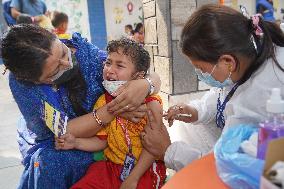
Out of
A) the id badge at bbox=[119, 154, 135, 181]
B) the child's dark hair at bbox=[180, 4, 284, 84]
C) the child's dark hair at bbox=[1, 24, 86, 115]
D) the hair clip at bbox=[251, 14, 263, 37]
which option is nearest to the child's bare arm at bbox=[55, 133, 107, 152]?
the id badge at bbox=[119, 154, 135, 181]

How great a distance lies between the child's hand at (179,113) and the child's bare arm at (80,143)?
353 millimetres

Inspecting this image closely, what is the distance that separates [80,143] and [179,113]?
51 centimetres

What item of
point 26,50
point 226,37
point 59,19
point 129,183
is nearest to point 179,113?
point 129,183

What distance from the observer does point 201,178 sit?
897 mm

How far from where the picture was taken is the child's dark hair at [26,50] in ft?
4.40

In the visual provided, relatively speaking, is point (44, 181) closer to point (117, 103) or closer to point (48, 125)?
point (48, 125)

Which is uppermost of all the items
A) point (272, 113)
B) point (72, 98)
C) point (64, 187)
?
point (272, 113)

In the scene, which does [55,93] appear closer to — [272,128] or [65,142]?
[65,142]

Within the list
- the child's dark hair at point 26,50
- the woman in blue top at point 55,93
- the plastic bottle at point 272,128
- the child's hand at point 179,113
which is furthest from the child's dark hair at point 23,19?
the plastic bottle at point 272,128

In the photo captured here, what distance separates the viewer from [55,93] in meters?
1.56

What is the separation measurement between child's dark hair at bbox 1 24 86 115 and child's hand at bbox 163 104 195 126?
627 mm

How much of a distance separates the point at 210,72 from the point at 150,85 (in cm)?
35

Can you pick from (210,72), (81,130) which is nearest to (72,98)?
(81,130)

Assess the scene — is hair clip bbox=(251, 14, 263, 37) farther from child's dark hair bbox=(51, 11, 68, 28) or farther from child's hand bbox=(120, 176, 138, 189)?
child's dark hair bbox=(51, 11, 68, 28)
